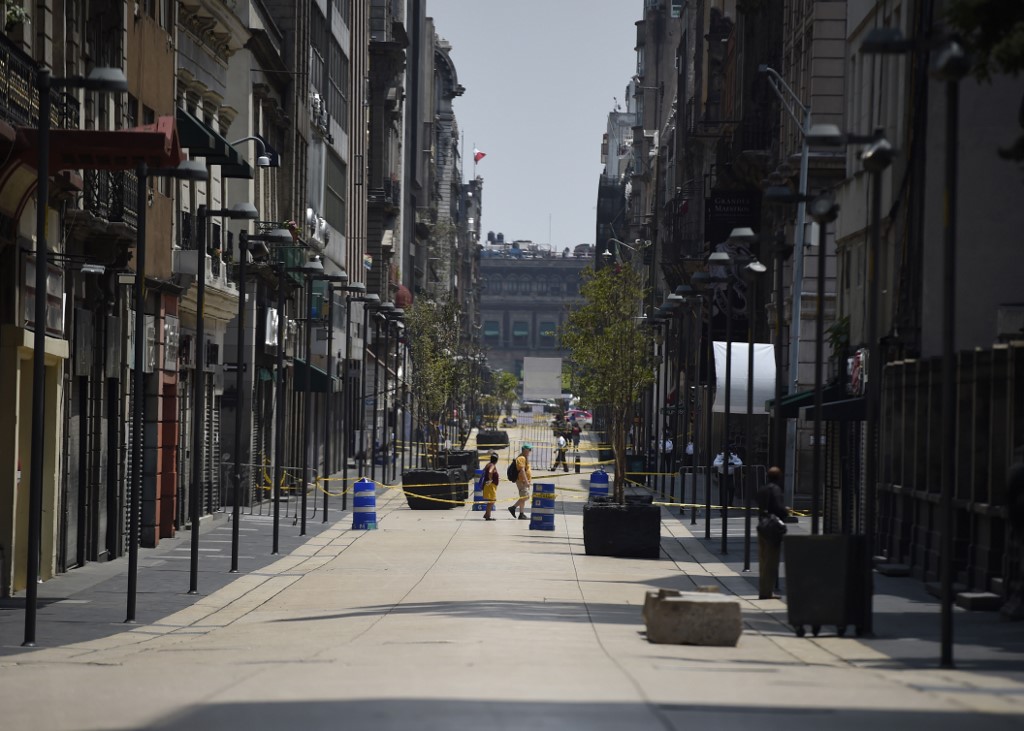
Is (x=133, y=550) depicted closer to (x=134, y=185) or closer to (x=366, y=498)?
(x=134, y=185)

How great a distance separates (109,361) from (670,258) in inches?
2356

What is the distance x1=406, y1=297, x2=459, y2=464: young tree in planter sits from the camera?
90.6m

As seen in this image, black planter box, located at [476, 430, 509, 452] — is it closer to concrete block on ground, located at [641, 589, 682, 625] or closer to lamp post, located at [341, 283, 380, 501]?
lamp post, located at [341, 283, 380, 501]

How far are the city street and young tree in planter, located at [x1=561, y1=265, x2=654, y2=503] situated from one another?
2525cm

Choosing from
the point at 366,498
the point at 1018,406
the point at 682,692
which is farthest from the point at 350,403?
the point at 682,692

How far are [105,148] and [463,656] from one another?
33.4ft

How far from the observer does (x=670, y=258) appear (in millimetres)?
90188

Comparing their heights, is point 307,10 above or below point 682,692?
above

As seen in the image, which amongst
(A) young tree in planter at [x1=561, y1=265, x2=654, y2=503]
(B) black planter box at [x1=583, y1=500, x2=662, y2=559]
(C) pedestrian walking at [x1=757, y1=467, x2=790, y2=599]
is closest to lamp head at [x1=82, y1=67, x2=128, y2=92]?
(C) pedestrian walking at [x1=757, y1=467, x2=790, y2=599]

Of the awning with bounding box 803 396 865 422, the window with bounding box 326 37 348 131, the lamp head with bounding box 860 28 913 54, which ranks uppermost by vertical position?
the window with bounding box 326 37 348 131

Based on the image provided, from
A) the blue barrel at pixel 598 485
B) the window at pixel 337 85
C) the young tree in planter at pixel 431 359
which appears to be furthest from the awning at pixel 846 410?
the young tree in planter at pixel 431 359

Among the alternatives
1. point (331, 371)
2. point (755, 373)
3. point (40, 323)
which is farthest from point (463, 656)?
point (331, 371)

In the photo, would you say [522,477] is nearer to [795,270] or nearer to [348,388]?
[795,270]

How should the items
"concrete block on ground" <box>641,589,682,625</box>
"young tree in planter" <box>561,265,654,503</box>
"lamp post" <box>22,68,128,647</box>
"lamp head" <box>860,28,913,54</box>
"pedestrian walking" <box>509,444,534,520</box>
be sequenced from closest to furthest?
1. "lamp head" <box>860,28,913,54</box>
2. "concrete block on ground" <box>641,589,682,625</box>
3. "lamp post" <box>22,68,128,647</box>
4. "pedestrian walking" <box>509,444,534,520</box>
5. "young tree in planter" <box>561,265,654,503</box>
